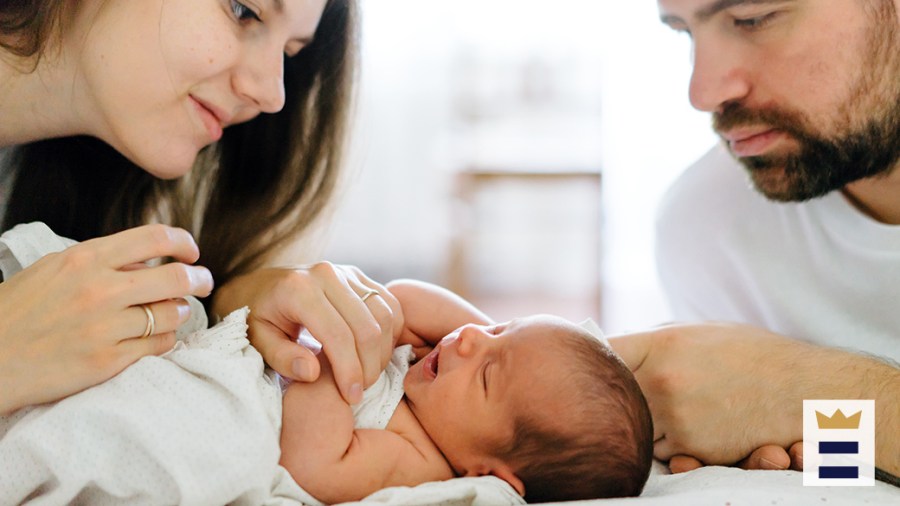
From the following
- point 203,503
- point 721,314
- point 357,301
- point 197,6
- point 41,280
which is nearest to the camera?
point 203,503

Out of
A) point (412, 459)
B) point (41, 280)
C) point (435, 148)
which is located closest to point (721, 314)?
point (412, 459)

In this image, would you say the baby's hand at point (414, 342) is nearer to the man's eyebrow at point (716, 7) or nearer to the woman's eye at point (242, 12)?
the woman's eye at point (242, 12)

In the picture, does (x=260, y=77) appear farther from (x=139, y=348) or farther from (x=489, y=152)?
(x=489, y=152)

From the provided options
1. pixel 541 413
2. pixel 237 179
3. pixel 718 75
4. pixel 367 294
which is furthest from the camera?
pixel 237 179

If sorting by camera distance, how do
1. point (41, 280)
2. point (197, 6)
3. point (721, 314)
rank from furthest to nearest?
point (721, 314) < point (197, 6) < point (41, 280)

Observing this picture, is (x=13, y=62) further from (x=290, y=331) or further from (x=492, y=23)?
(x=492, y=23)

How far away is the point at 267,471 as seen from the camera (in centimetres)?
93

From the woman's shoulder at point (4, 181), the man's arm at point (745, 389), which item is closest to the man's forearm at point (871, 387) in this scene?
the man's arm at point (745, 389)

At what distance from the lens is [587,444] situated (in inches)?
41.7

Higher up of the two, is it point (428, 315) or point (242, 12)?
point (242, 12)

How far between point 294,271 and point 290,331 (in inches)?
3.9

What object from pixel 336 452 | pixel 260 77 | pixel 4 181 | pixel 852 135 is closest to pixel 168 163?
pixel 260 77

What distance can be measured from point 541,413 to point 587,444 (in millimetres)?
72

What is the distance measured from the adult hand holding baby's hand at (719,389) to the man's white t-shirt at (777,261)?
0.41m
